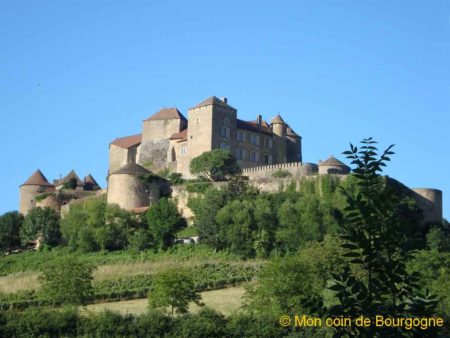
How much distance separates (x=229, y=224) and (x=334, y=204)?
6417mm

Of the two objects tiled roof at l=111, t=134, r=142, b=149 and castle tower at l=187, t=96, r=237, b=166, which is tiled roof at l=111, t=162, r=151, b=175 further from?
tiled roof at l=111, t=134, r=142, b=149

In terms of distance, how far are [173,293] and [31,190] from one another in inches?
1259

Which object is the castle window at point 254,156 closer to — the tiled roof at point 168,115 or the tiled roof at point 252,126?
the tiled roof at point 252,126

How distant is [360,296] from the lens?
7863mm

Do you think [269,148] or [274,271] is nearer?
[274,271]

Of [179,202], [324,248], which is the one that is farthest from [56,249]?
[324,248]

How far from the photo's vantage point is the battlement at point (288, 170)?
55094mm

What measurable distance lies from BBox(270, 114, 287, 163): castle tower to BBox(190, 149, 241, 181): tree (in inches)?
249

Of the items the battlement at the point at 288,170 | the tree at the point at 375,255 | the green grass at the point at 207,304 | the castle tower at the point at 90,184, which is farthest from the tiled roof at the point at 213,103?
the tree at the point at 375,255

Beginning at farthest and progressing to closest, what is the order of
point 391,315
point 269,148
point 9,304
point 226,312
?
point 269,148 → point 9,304 → point 226,312 → point 391,315

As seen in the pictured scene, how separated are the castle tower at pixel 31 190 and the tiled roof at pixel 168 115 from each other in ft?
32.8

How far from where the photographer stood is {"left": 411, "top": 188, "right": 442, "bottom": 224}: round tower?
167 feet

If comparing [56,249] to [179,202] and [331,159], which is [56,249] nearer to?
[179,202]

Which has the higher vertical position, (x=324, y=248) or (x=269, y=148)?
(x=269, y=148)
